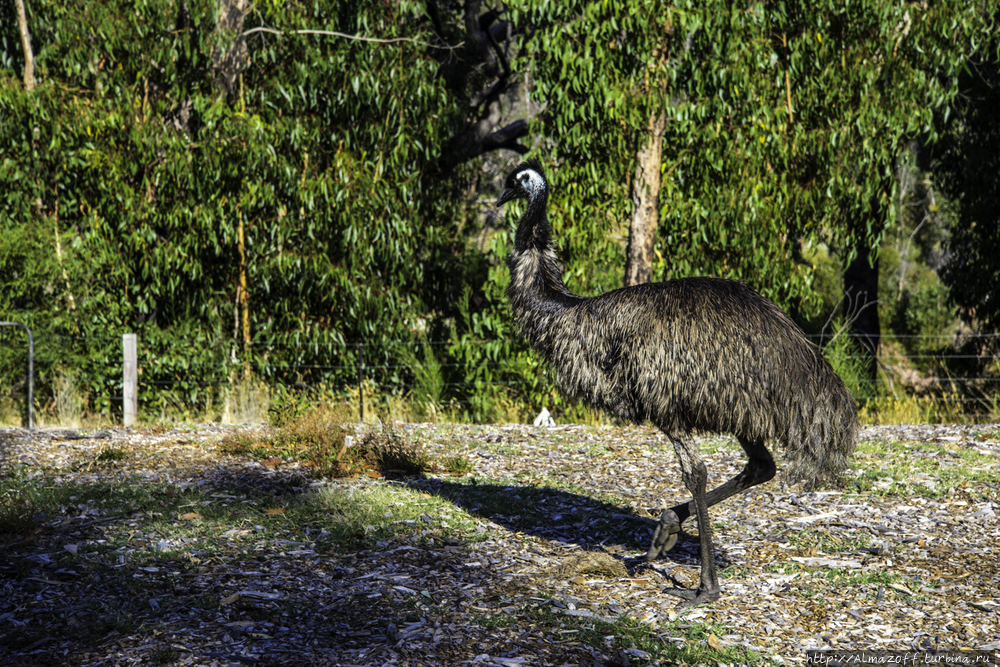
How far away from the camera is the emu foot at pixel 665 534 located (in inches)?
226

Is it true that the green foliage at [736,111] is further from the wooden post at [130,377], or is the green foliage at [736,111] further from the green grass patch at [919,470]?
the wooden post at [130,377]

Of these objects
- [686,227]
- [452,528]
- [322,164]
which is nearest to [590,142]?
[686,227]

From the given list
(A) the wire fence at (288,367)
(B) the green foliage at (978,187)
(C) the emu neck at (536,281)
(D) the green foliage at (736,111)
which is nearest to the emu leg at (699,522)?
(C) the emu neck at (536,281)

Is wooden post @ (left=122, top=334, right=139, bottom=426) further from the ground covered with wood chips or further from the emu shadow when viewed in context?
the emu shadow

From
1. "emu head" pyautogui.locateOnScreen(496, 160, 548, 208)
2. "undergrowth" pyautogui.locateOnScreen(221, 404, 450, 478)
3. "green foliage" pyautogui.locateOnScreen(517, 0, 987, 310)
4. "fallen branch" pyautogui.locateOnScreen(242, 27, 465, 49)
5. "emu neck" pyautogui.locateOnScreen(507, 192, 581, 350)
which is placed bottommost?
"undergrowth" pyautogui.locateOnScreen(221, 404, 450, 478)

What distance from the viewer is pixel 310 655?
4473 millimetres

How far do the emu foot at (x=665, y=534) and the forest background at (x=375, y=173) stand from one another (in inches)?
218

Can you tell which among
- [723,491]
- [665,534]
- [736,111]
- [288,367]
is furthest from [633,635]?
[288,367]

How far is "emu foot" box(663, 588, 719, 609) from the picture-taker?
17.3ft

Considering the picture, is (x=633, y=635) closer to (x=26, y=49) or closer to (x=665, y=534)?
(x=665, y=534)

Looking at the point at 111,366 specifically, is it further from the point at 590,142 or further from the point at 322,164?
the point at 590,142

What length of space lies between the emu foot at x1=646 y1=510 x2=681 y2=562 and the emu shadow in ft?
1.03

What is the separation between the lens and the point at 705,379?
5.30 metres

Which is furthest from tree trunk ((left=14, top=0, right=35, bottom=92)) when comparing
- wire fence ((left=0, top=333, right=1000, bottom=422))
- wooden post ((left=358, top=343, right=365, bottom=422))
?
wooden post ((left=358, top=343, right=365, bottom=422))
